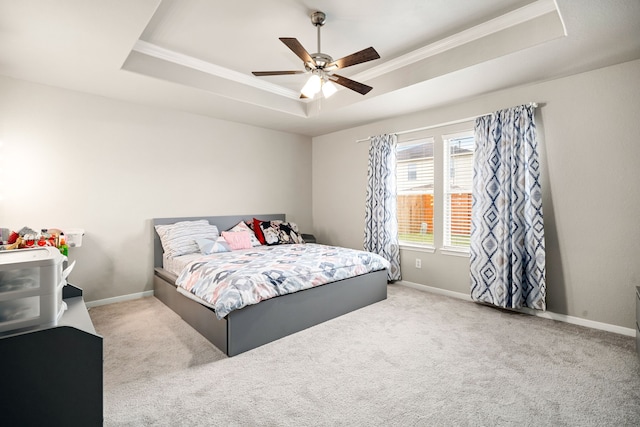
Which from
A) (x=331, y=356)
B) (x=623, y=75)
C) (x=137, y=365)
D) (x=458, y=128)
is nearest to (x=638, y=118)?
(x=623, y=75)

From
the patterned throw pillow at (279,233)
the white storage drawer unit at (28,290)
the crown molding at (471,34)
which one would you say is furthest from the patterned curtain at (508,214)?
the white storage drawer unit at (28,290)

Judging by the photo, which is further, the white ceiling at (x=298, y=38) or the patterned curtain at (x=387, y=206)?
the patterned curtain at (x=387, y=206)

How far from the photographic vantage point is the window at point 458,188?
13.1 feet

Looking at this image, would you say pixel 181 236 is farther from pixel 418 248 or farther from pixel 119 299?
pixel 418 248

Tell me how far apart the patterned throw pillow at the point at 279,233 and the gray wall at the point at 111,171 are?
518 millimetres

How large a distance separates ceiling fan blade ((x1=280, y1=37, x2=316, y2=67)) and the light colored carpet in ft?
7.57

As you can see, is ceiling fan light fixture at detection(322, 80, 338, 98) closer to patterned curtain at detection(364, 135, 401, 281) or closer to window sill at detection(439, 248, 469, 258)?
patterned curtain at detection(364, 135, 401, 281)

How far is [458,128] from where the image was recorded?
3984 mm

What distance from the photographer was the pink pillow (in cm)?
425

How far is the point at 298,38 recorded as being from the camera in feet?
9.92

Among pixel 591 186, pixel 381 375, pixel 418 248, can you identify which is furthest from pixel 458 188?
pixel 381 375

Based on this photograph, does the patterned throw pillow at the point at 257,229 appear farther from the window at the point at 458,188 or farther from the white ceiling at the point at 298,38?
the window at the point at 458,188

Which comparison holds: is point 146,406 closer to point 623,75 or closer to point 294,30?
point 294,30

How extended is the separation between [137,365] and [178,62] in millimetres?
2871
